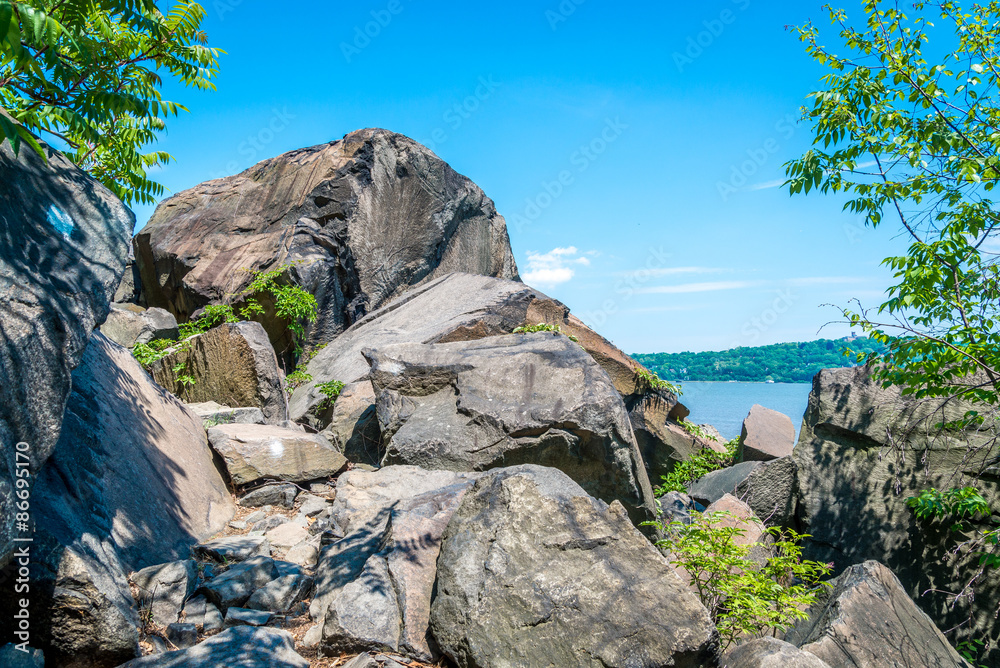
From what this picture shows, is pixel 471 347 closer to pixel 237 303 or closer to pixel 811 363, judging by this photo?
pixel 237 303

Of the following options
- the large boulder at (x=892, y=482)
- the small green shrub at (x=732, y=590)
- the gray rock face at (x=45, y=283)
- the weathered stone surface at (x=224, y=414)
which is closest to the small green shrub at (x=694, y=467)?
the large boulder at (x=892, y=482)

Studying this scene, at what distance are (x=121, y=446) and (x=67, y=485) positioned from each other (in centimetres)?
95

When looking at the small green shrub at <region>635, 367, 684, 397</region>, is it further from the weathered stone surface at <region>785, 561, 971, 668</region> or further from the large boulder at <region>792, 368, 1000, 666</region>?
the weathered stone surface at <region>785, 561, 971, 668</region>

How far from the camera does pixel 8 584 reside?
9.48ft

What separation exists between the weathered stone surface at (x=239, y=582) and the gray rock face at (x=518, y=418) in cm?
216

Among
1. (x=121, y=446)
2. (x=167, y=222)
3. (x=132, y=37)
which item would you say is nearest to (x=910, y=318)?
(x=121, y=446)

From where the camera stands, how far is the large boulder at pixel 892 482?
231 inches

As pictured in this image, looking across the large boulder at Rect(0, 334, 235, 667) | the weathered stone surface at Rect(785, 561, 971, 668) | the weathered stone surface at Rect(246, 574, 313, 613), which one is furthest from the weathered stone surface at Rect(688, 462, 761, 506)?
the large boulder at Rect(0, 334, 235, 667)

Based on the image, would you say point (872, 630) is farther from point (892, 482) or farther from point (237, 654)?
point (237, 654)

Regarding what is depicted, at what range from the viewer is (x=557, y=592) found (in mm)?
3336

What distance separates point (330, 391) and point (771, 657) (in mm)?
6757

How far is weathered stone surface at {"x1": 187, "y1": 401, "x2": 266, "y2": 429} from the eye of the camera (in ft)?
23.2
